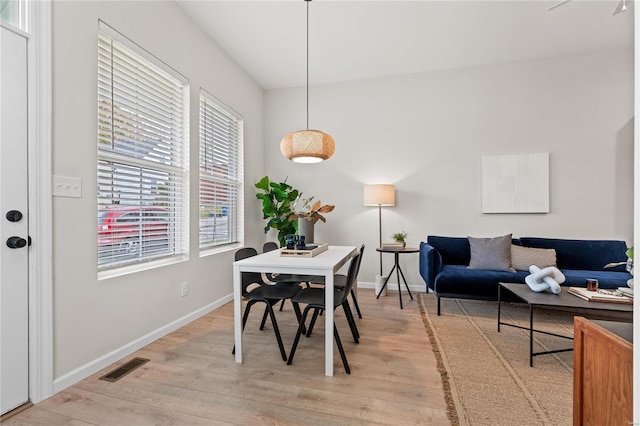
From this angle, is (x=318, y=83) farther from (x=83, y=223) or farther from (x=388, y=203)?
(x=83, y=223)

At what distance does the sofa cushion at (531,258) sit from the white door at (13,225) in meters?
4.22

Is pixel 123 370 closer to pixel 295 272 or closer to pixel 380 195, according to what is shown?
pixel 295 272

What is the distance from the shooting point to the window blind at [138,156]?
2.13m

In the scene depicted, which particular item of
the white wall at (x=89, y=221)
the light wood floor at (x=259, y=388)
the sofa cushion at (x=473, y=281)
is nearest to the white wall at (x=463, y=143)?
the sofa cushion at (x=473, y=281)

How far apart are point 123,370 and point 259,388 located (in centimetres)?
100

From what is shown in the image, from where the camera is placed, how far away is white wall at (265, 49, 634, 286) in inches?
140

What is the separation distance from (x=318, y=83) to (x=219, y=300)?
3400 millimetres

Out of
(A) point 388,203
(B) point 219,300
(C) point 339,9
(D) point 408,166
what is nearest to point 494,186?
(D) point 408,166

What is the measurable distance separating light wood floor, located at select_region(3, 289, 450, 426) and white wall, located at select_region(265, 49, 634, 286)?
208 cm

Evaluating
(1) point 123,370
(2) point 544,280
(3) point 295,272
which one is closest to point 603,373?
(3) point 295,272

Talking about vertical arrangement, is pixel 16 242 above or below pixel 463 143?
below

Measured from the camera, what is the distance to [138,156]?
7.86ft

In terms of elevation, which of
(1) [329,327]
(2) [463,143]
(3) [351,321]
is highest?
(2) [463,143]

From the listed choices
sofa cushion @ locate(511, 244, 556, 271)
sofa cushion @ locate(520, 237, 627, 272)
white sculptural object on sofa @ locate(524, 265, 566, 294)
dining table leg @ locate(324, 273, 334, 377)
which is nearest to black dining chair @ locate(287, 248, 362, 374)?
dining table leg @ locate(324, 273, 334, 377)
